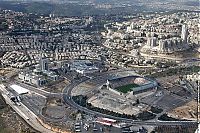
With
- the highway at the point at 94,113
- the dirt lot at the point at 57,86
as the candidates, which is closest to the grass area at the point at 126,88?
the highway at the point at 94,113

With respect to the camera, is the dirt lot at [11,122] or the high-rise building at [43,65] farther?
the high-rise building at [43,65]

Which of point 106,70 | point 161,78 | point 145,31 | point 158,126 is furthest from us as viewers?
point 145,31

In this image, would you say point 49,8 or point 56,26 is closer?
point 56,26

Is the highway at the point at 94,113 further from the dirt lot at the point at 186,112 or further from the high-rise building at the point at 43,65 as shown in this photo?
the high-rise building at the point at 43,65

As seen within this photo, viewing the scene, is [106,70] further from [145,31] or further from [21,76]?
[145,31]

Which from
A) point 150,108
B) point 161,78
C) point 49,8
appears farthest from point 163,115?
point 49,8

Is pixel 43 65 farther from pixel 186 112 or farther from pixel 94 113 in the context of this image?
pixel 186 112
